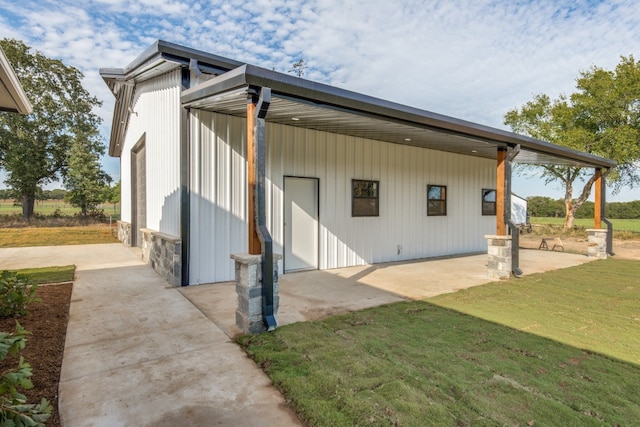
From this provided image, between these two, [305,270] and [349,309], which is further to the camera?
[305,270]

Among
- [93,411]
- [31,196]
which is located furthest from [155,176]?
[31,196]

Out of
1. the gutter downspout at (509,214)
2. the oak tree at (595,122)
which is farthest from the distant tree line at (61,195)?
the oak tree at (595,122)

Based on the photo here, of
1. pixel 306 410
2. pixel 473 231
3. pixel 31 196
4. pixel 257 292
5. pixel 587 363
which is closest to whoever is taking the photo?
pixel 306 410

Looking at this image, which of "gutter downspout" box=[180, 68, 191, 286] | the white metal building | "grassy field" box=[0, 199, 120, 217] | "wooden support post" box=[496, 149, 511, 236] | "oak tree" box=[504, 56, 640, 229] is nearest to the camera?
the white metal building

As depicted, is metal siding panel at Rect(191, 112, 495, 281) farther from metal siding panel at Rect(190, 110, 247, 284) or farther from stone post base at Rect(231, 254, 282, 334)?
stone post base at Rect(231, 254, 282, 334)

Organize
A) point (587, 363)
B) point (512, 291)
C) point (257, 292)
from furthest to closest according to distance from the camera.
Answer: point (512, 291) < point (257, 292) < point (587, 363)

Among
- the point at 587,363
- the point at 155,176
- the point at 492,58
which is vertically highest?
the point at 492,58

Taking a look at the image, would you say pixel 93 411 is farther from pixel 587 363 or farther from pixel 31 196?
pixel 31 196

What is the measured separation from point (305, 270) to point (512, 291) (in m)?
3.87

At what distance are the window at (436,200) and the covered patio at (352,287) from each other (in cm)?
155

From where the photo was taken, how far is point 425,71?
12938mm

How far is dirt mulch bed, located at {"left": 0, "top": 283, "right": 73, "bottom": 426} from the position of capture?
2559 mm

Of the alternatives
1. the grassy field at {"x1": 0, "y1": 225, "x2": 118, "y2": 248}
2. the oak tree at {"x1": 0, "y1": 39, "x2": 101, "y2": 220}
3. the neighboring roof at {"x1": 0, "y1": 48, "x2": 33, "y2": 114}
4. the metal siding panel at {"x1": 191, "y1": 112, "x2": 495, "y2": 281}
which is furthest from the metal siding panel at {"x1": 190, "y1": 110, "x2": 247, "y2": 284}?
the oak tree at {"x1": 0, "y1": 39, "x2": 101, "y2": 220}

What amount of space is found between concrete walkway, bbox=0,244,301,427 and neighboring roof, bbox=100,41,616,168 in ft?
9.12
